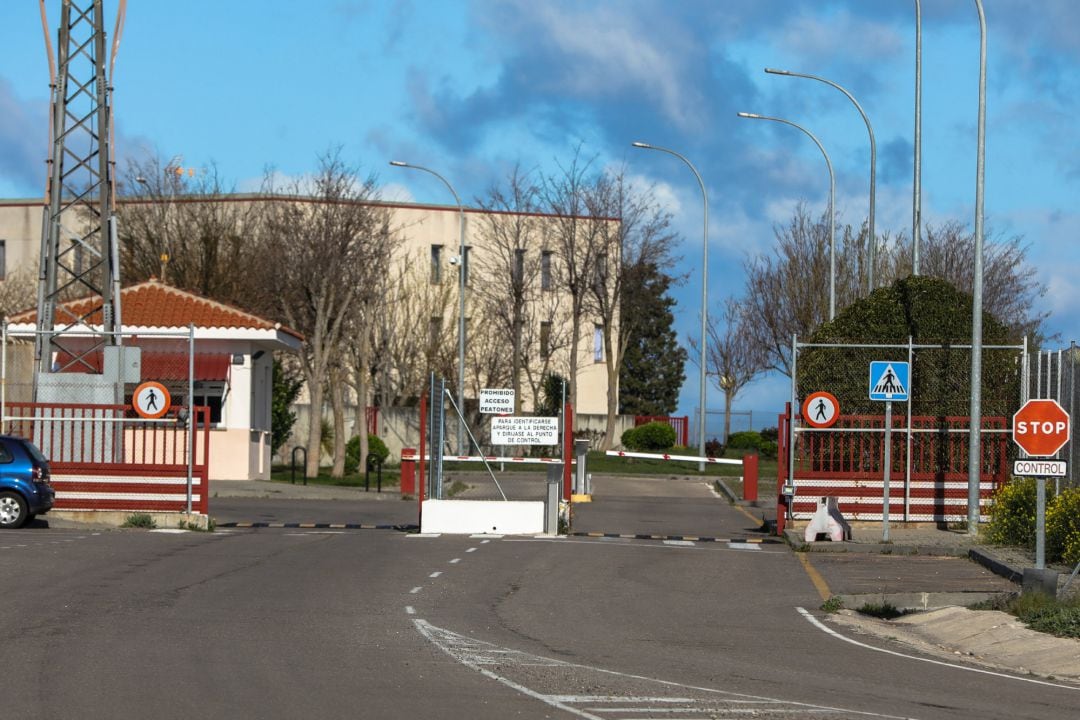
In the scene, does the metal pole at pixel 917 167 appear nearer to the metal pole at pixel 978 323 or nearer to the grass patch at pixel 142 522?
the metal pole at pixel 978 323

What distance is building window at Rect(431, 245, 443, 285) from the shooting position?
210ft

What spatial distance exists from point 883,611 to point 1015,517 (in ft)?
23.9

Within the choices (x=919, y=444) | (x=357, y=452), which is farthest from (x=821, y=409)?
(x=357, y=452)

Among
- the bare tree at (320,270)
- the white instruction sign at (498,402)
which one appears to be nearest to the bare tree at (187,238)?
the bare tree at (320,270)

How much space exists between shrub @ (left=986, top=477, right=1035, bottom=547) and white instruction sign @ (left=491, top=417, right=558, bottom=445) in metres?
7.19

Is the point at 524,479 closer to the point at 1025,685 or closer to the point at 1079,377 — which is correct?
the point at 1079,377

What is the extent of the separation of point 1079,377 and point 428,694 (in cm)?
1515

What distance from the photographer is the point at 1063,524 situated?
761 inches

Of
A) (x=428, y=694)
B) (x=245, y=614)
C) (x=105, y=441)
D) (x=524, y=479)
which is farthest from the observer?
(x=524, y=479)

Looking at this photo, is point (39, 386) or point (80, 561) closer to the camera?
point (80, 561)

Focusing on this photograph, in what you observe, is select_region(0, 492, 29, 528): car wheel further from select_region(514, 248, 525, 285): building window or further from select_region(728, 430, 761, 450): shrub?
select_region(728, 430, 761, 450): shrub

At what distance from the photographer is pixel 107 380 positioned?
26.2m

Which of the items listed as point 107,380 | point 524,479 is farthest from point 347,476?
point 107,380

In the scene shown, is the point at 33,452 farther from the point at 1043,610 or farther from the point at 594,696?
the point at 594,696
